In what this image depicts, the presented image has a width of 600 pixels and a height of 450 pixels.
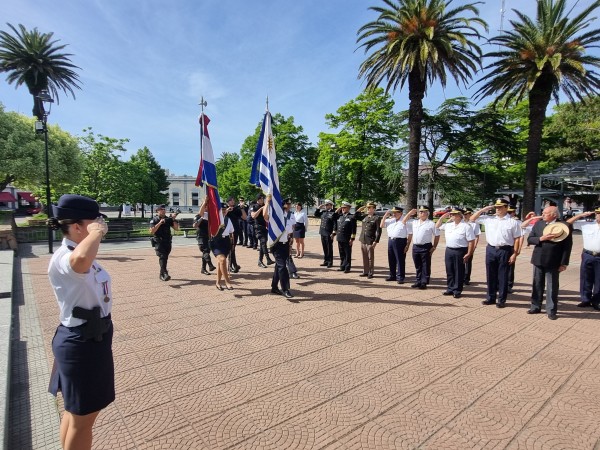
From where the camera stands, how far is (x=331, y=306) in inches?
254

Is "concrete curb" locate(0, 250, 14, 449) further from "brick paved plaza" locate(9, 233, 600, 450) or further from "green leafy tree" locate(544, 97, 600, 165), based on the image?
"green leafy tree" locate(544, 97, 600, 165)

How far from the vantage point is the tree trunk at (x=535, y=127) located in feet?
59.6

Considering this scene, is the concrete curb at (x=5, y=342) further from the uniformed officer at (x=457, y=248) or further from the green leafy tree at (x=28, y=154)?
the green leafy tree at (x=28, y=154)

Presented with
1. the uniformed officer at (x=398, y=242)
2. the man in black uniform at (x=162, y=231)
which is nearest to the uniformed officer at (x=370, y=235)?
the uniformed officer at (x=398, y=242)

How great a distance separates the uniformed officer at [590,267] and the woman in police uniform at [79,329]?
309 inches

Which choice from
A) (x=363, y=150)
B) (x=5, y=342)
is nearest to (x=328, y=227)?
(x=5, y=342)

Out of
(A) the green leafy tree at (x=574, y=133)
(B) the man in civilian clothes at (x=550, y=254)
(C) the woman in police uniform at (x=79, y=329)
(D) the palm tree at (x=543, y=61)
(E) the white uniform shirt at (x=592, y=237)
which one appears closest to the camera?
(C) the woman in police uniform at (x=79, y=329)

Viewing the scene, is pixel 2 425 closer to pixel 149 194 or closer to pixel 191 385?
pixel 191 385

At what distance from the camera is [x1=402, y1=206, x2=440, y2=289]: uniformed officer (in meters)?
7.70

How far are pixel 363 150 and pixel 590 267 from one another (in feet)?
86.2

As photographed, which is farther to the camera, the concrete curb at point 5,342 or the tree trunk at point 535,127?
the tree trunk at point 535,127

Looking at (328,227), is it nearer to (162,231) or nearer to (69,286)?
(162,231)

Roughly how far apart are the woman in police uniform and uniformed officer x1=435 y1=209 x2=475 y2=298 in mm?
6433

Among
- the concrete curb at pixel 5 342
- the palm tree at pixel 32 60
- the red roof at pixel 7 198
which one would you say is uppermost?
the palm tree at pixel 32 60
